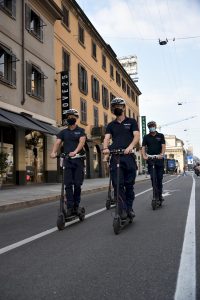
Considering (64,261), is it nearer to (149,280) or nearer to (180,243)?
(149,280)

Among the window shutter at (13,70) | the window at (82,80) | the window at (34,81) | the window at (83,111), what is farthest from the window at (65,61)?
the window shutter at (13,70)

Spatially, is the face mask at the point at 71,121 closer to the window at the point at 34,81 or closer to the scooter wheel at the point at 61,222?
the scooter wheel at the point at 61,222

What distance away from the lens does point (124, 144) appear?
642 centimetres

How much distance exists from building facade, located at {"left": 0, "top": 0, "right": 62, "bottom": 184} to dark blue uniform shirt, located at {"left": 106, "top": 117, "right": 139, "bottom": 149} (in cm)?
1006

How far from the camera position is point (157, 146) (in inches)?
360

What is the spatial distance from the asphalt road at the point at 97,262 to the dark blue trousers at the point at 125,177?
0.43 m

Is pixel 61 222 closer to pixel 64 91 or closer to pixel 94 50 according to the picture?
pixel 64 91

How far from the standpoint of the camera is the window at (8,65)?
18.8 metres

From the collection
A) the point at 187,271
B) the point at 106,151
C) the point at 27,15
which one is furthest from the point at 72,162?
the point at 27,15

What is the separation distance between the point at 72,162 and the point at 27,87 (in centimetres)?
1421

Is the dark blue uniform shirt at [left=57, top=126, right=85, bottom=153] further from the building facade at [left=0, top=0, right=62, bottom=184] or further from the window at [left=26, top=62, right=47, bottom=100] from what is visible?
the window at [left=26, top=62, right=47, bottom=100]

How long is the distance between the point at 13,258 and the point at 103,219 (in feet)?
10.4

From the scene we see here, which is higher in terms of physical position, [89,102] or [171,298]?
[89,102]

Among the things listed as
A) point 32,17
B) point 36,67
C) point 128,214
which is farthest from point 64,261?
point 32,17
